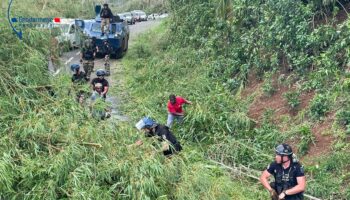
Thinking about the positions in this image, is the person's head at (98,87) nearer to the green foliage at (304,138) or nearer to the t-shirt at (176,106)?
the t-shirt at (176,106)

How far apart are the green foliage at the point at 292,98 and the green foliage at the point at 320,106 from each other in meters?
0.82

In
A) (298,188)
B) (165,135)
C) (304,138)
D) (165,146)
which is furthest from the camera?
(304,138)

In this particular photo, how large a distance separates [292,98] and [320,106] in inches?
42.3

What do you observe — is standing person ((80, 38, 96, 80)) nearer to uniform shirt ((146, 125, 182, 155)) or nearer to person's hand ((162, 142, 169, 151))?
uniform shirt ((146, 125, 182, 155))

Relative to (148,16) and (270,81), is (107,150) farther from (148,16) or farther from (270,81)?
(148,16)

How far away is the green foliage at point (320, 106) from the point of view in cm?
1030

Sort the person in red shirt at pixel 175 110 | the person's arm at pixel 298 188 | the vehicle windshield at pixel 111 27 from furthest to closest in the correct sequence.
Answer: the vehicle windshield at pixel 111 27 → the person in red shirt at pixel 175 110 → the person's arm at pixel 298 188

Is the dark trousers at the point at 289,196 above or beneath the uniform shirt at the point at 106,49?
above

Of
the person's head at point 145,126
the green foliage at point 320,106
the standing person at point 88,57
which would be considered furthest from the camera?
the standing person at point 88,57

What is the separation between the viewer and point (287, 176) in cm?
707

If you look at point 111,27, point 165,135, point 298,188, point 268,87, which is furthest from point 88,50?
point 298,188

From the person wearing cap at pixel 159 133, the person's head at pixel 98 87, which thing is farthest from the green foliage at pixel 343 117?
the person's head at pixel 98 87

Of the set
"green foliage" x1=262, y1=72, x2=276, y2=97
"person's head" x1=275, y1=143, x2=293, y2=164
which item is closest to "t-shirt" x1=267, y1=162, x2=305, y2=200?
"person's head" x1=275, y1=143, x2=293, y2=164

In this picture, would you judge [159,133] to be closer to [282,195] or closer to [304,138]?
[282,195]
